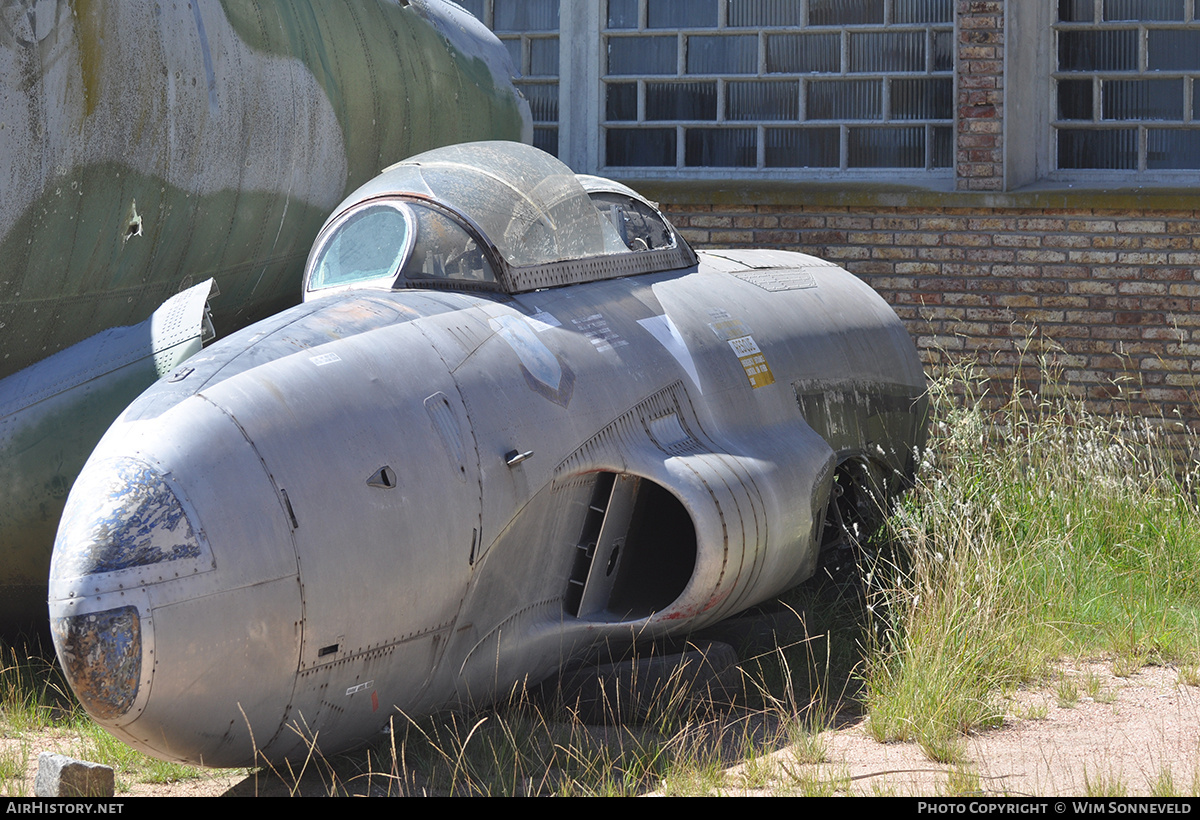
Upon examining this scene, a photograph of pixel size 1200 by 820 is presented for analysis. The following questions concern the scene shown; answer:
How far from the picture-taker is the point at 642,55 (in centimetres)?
1098

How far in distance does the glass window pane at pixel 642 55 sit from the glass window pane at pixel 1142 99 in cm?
360

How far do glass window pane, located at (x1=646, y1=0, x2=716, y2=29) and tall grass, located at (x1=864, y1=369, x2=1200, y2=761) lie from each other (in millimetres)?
4504

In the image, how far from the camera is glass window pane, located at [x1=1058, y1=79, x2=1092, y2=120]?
32.9ft

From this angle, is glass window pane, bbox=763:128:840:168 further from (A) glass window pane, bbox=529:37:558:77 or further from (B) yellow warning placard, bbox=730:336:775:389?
(B) yellow warning placard, bbox=730:336:775:389

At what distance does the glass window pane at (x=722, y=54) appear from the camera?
10.7 metres

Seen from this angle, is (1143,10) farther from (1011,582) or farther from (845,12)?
(1011,582)

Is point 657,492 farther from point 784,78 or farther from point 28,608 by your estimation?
point 784,78

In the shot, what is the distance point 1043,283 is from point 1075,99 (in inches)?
63.0

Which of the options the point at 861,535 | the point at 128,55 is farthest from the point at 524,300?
the point at 861,535

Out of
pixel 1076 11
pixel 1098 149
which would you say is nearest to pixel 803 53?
pixel 1076 11

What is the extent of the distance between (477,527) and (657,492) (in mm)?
1595

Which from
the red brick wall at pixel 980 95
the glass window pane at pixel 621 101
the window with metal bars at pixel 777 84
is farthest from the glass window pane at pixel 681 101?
the red brick wall at pixel 980 95

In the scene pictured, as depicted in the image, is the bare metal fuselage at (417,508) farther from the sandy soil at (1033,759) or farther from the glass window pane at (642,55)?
the glass window pane at (642,55)

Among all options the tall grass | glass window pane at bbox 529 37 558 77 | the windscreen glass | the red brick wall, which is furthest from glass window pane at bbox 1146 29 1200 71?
the windscreen glass
